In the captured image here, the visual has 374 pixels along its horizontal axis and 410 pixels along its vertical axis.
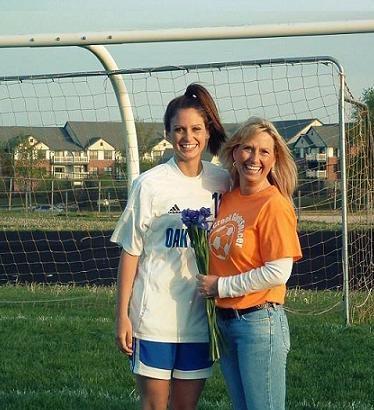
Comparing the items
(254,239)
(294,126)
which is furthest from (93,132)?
(254,239)

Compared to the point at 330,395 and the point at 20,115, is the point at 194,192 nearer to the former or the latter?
the point at 330,395

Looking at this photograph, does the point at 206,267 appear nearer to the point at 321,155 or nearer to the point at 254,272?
the point at 254,272

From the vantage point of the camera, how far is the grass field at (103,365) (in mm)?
6203

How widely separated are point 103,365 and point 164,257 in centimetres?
317

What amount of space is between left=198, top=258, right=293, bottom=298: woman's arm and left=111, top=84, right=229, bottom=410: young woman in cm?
26

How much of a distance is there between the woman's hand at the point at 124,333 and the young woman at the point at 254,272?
416 mm

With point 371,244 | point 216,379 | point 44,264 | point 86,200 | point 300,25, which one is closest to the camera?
point 300,25

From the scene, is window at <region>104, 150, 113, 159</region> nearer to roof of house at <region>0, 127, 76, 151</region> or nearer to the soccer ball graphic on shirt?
roof of house at <region>0, 127, 76, 151</region>

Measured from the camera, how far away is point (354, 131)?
33.7 ft

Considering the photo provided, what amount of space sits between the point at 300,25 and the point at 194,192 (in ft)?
7.89

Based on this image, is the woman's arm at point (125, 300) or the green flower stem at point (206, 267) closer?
the green flower stem at point (206, 267)

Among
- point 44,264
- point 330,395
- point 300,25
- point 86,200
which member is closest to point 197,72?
point 300,25

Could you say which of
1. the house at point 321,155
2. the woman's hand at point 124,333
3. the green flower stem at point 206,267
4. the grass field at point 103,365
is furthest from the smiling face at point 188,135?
the house at point 321,155

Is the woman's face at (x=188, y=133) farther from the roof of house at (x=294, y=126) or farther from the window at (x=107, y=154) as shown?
the window at (x=107, y=154)
